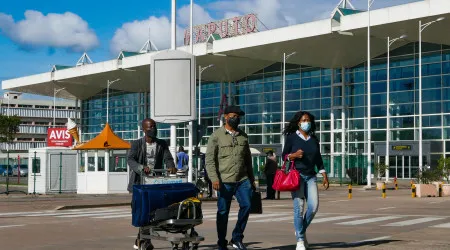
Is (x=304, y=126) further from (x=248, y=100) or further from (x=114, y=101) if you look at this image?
(x=114, y=101)

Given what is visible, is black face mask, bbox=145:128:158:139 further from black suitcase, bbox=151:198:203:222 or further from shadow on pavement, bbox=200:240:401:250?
shadow on pavement, bbox=200:240:401:250

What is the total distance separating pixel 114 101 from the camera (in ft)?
300

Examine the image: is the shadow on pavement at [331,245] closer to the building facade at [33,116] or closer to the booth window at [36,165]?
the booth window at [36,165]

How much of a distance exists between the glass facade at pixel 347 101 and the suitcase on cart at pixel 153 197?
47924mm

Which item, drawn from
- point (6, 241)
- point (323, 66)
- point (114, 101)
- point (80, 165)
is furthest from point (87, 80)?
point (6, 241)

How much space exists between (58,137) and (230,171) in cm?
4418

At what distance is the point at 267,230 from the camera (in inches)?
575

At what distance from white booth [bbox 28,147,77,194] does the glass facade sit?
87.2ft

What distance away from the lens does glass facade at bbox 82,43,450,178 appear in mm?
59219

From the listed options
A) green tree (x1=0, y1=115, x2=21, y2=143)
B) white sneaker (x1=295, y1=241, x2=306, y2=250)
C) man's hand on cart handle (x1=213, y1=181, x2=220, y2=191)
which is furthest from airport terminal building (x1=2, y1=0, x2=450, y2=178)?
man's hand on cart handle (x1=213, y1=181, x2=220, y2=191)

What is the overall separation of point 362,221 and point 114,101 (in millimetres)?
75982

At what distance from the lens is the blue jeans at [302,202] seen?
1062 cm

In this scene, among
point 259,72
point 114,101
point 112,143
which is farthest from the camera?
point 114,101

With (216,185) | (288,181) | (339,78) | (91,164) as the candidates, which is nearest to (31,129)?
(339,78)
